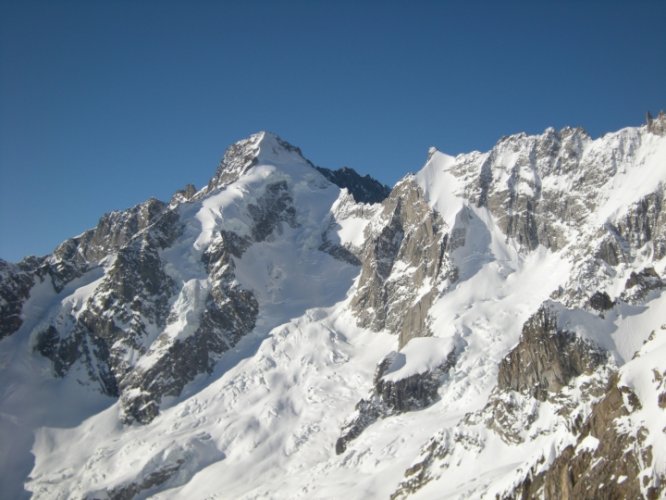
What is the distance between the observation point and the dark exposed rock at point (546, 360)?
123 meters

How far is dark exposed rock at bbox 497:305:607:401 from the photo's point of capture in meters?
123

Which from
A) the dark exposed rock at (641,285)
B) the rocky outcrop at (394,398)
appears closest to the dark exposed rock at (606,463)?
the dark exposed rock at (641,285)

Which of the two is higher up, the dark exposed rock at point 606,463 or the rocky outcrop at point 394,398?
the rocky outcrop at point 394,398

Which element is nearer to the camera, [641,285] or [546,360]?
[546,360]

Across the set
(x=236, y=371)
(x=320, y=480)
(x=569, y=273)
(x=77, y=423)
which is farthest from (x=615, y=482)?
(x=77, y=423)

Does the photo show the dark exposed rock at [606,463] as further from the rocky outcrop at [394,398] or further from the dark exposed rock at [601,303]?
the rocky outcrop at [394,398]

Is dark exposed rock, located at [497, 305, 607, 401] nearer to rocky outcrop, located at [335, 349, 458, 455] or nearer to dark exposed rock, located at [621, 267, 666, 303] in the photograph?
dark exposed rock, located at [621, 267, 666, 303]

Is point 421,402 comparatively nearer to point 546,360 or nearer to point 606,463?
point 546,360

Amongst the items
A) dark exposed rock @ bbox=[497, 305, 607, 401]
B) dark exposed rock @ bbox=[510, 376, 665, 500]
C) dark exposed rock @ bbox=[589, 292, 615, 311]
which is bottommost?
dark exposed rock @ bbox=[510, 376, 665, 500]

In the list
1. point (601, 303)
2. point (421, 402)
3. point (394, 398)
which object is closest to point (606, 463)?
point (601, 303)

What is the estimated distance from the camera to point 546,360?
125188 mm

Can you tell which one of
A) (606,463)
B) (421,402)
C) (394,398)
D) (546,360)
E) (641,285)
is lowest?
(606,463)

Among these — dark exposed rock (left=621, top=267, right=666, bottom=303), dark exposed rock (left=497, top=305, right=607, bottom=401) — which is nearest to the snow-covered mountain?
dark exposed rock (left=497, top=305, right=607, bottom=401)

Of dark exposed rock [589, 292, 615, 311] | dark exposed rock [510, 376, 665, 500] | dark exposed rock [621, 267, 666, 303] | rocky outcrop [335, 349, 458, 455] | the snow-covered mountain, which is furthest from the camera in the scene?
rocky outcrop [335, 349, 458, 455]
